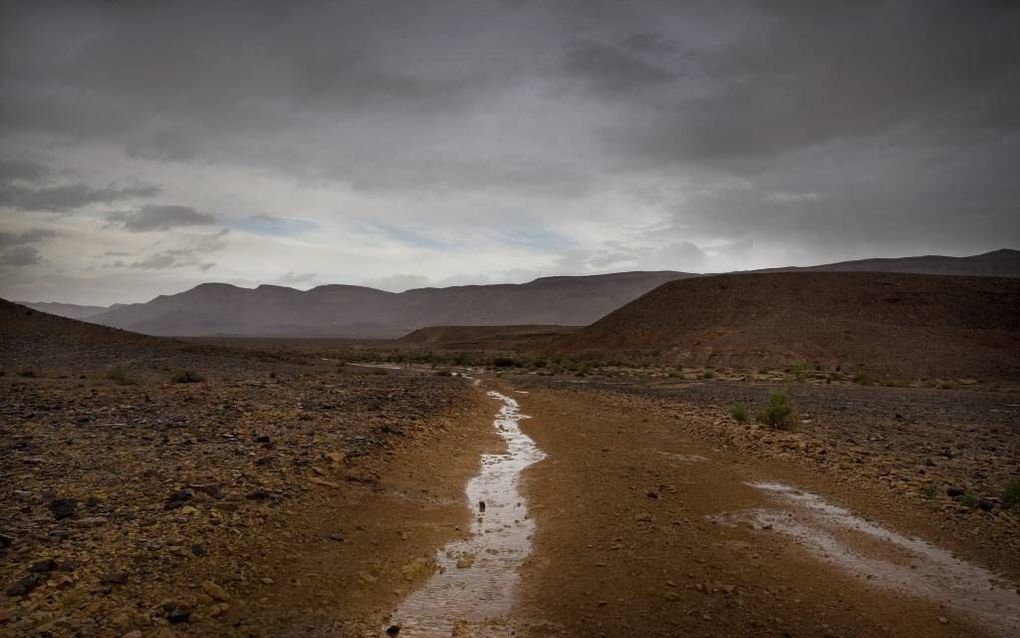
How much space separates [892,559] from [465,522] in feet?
17.7

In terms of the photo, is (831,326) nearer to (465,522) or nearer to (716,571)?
(465,522)

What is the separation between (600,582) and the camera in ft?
20.5

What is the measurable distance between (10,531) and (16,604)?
1.63 metres

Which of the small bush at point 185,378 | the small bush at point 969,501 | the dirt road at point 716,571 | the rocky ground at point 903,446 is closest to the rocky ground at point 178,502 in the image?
the dirt road at point 716,571

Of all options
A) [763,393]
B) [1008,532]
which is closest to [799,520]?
[1008,532]

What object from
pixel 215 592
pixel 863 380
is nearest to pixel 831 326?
pixel 863 380

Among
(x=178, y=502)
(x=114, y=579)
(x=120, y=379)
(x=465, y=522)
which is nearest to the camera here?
(x=114, y=579)

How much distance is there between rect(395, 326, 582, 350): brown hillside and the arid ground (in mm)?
71727

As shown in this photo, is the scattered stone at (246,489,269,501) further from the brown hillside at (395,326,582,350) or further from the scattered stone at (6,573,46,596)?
the brown hillside at (395,326,582,350)

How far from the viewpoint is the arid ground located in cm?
538

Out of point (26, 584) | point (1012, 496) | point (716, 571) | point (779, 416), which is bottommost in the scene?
point (716, 571)

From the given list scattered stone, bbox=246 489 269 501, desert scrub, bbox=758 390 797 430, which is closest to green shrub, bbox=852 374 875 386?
desert scrub, bbox=758 390 797 430

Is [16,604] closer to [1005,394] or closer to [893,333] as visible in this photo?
[1005,394]

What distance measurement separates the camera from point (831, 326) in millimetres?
53031
